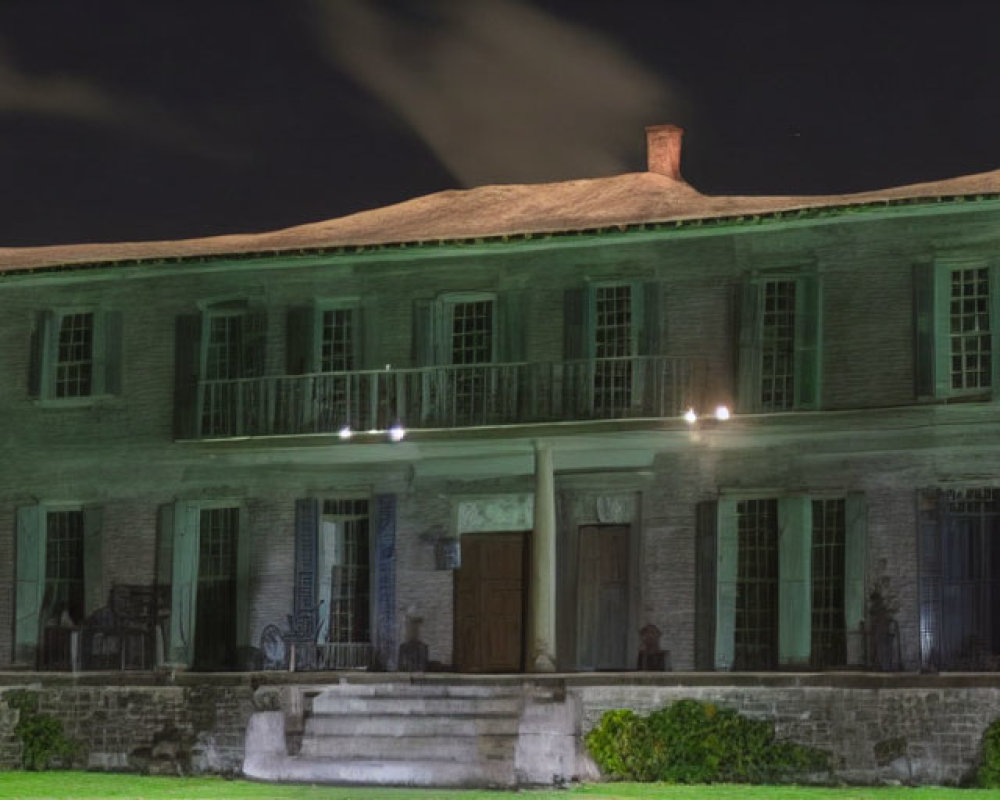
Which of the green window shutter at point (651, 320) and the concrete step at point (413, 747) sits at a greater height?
the green window shutter at point (651, 320)

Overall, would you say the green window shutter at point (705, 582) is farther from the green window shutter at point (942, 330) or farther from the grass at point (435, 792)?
the grass at point (435, 792)

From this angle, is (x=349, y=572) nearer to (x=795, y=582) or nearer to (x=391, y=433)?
(x=391, y=433)

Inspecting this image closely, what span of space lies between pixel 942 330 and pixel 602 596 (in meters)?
5.63

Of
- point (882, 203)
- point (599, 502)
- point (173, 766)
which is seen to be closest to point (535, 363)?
point (599, 502)

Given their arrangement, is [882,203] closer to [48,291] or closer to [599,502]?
[599,502]

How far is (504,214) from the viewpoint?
33.6 meters

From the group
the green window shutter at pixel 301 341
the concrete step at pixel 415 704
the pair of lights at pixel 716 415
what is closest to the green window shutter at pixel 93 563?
the green window shutter at pixel 301 341

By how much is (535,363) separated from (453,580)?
320 centimetres

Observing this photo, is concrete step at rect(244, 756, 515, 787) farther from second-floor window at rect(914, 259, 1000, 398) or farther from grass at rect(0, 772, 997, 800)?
second-floor window at rect(914, 259, 1000, 398)

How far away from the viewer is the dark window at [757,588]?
29.8 meters

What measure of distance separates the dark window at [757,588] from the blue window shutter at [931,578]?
1870 millimetres

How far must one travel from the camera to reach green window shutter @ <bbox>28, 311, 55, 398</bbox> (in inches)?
1334

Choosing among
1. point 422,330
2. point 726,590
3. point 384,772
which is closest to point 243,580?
point 422,330

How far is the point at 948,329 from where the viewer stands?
96.3 ft
